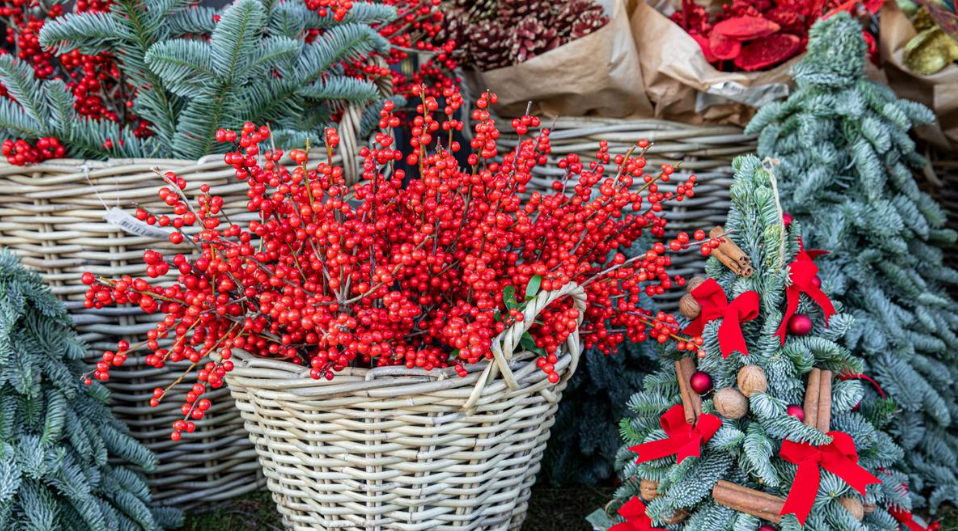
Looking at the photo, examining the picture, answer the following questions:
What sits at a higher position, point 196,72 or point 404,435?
point 196,72

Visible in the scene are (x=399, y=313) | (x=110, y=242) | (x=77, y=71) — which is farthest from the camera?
(x=77, y=71)

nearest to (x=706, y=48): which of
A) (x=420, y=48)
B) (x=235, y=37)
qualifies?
(x=420, y=48)

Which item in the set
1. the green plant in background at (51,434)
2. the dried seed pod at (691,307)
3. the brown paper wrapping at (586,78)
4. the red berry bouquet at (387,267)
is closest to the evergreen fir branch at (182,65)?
the red berry bouquet at (387,267)

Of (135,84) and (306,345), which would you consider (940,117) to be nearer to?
(306,345)

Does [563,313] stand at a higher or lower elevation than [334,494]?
higher

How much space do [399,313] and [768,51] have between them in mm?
966

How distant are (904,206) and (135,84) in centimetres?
129

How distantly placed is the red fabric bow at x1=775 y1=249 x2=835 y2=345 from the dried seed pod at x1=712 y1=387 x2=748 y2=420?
3.9 inches

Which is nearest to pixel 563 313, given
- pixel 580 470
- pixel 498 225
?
pixel 498 225

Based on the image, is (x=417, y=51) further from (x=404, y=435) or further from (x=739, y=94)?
(x=404, y=435)

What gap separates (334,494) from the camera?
107cm

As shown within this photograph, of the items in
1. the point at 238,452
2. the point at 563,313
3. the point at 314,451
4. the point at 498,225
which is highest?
the point at 498,225

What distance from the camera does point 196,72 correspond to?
1.16 metres

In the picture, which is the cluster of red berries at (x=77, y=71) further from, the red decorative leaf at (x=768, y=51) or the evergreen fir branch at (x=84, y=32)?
the red decorative leaf at (x=768, y=51)
